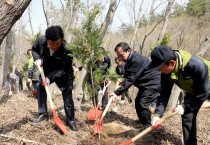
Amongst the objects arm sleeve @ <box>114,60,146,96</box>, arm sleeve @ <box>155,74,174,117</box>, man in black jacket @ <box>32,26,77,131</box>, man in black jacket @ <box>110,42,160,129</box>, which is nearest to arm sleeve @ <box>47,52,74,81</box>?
man in black jacket @ <box>32,26,77,131</box>

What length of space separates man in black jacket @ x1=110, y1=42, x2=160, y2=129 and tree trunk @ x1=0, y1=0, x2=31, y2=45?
2.36m

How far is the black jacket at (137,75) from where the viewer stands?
5.11m

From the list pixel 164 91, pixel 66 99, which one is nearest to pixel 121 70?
pixel 66 99

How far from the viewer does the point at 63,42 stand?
500 cm

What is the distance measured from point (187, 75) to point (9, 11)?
2560 mm

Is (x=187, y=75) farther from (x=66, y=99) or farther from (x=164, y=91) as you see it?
(x=66, y=99)

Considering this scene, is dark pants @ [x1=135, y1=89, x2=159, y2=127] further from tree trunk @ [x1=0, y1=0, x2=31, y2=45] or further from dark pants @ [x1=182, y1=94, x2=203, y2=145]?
tree trunk @ [x1=0, y1=0, x2=31, y2=45]

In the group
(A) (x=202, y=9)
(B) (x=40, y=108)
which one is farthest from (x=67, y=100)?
(A) (x=202, y=9)

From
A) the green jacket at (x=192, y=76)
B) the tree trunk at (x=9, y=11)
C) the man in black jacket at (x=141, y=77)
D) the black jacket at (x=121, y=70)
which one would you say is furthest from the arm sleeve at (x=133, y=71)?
the tree trunk at (x=9, y=11)

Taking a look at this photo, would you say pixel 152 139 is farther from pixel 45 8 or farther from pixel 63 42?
pixel 45 8

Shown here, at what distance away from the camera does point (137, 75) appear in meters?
5.20

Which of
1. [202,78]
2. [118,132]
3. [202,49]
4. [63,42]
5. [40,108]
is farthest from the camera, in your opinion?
[202,49]

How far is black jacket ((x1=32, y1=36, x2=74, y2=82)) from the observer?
5.02 metres

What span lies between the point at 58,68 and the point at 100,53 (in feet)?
3.05
